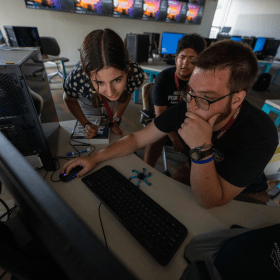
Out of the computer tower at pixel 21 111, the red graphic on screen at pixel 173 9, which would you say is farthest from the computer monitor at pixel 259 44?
the computer tower at pixel 21 111

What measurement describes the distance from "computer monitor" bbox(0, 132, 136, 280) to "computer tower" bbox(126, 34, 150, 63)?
3012 millimetres

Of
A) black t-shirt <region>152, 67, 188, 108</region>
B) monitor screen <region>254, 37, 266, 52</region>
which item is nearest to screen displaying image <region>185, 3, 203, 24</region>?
monitor screen <region>254, 37, 266, 52</region>

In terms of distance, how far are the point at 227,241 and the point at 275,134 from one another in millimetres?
514

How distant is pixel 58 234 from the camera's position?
200 millimetres

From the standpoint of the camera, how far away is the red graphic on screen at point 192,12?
595 centimetres

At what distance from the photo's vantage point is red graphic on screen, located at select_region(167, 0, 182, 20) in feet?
18.0

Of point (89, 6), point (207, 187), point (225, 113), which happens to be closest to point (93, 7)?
point (89, 6)

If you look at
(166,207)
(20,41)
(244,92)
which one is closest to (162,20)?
(20,41)

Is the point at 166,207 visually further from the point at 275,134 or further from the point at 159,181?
the point at 275,134

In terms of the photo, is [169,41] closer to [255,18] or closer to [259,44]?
[259,44]

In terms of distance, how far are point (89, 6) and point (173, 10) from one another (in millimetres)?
2820

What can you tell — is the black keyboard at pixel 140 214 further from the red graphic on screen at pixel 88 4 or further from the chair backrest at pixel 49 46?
the red graphic on screen at pixel 88 4

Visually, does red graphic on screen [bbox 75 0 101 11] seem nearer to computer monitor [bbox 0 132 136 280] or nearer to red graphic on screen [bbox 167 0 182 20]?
red graphic on screen [bbox 167 0 182 20]

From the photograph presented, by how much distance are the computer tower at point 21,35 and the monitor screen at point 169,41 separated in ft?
7.63
